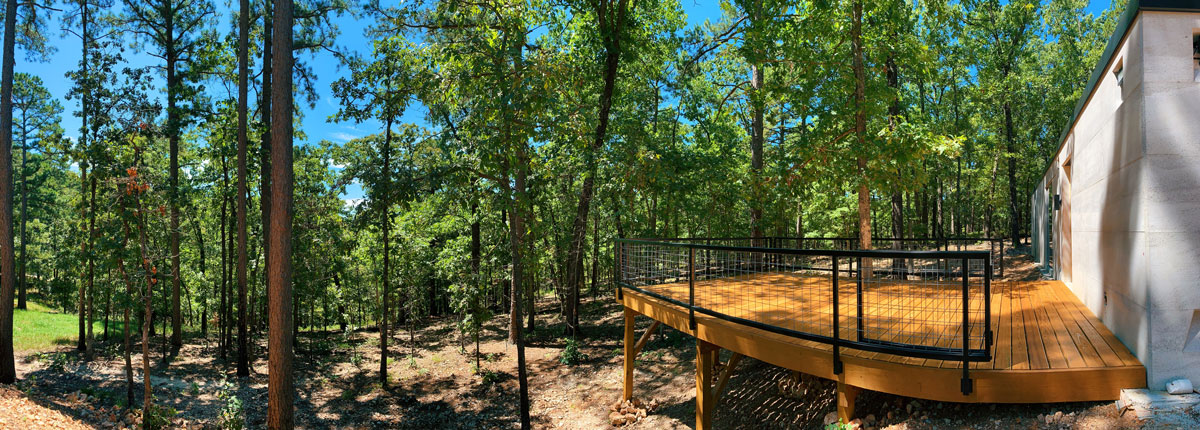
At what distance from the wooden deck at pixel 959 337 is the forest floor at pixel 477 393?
24 centimetres

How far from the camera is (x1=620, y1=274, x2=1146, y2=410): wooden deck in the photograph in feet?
11.5

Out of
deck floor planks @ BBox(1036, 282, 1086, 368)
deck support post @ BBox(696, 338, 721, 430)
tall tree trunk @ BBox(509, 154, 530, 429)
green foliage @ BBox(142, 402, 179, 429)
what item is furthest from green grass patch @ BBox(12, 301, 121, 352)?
deck floor planks @ BBox(1036, 282, 1086, 368)

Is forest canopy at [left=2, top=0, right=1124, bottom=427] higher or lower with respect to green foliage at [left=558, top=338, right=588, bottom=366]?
higher

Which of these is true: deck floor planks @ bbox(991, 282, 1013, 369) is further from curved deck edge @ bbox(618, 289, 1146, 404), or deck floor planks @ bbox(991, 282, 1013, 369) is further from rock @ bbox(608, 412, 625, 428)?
rock @ bbox(608, 412, 625, 428)

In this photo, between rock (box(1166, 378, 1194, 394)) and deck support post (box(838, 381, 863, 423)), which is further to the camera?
deck support post (box(838, 381, 863, 423))

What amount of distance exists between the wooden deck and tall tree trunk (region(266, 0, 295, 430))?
211 inches

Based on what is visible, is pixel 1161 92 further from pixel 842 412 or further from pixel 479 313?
pixel 479 313

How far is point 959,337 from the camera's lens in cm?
439

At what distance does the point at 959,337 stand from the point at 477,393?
9674 millimetres

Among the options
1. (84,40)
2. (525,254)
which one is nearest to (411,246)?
(525,254)

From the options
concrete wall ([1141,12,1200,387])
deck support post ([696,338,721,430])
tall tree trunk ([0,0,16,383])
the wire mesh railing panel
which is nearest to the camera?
concrete wall ([1141,12,1200,387])

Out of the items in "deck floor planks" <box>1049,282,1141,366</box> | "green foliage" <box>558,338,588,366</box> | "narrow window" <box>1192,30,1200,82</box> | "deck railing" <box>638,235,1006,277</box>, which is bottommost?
"green foliage" <box>558,338,588,366</box>

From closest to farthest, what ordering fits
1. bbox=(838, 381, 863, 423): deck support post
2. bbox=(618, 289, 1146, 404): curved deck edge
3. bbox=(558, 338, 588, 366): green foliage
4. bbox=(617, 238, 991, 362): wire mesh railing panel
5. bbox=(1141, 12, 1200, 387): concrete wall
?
bbox=(1141, 12, 1200, 387): concrete wall → bbox=(618, 289, 1146, 404): curved deck edge → bbox=(617, 238, 991, 362): wire mesh railing panel → bbox=(838, 381, 863, 423): deck support post → bbox=(558, 338, 588, 366): green foliage

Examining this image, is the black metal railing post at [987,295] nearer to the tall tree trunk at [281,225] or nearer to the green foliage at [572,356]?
the tall tree trunk at [281,225]
